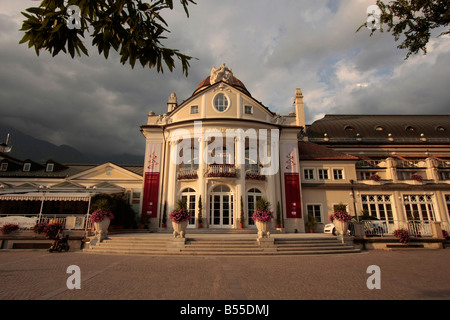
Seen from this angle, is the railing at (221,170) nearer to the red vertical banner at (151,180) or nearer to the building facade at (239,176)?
the building facade at (239,176)


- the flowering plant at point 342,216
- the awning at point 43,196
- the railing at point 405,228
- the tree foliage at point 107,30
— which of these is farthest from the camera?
the awning at point 43,196

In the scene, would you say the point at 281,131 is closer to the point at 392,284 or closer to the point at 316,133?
the point at 316,133

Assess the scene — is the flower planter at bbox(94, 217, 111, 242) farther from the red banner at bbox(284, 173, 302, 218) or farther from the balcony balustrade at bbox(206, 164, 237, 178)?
the red banner at bbox(284, 173, 302, 218)

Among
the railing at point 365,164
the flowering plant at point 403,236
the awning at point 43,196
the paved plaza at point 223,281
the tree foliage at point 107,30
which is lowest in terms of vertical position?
the paved plaza at point 223,281

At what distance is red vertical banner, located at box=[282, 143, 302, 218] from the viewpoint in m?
21.0

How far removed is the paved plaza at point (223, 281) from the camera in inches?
206

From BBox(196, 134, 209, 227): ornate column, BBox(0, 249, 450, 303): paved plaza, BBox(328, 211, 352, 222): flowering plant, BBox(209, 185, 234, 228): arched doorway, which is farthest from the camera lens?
BBox(209, 185, 234, 228): arched doorway

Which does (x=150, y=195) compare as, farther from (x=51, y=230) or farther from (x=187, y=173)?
(x=51, y=230)

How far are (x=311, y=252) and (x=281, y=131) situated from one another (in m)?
13.1

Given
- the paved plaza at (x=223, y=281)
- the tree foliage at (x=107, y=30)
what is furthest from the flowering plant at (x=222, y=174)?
the tree foliage at (x=107, y=30)

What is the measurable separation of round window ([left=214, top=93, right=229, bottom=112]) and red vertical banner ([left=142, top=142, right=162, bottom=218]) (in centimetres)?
650

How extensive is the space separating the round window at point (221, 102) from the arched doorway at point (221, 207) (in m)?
7.04

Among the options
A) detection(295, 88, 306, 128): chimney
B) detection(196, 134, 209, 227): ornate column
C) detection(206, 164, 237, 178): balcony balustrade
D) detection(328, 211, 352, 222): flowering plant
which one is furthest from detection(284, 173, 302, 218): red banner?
detection(295, 88, 306, 128): chimney
